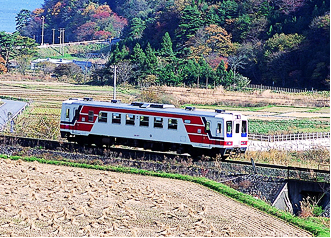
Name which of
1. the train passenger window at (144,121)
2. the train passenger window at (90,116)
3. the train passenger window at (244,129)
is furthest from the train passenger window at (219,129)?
the train passenger window at (90,116)

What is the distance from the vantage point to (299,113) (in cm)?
4400

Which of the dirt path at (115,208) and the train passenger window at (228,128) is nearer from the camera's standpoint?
the dirt path at (115,208)

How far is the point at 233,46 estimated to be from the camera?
68.6 meters

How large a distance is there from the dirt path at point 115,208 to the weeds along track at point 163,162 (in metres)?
1.08

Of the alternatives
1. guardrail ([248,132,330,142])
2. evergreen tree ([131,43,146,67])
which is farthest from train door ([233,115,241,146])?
evergreen tree ([131,43,146,67])

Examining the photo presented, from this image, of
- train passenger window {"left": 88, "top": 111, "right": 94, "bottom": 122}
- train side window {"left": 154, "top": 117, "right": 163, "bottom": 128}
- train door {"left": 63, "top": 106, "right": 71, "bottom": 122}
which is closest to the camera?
train side window {"left": 154, "top": 117, "right": 163, "bottom": 128}

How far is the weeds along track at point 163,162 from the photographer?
796 inches

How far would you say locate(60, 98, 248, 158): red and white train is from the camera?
22500mm

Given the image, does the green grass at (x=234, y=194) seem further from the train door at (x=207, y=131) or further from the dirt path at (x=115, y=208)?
the train door at (x=207, y=131)

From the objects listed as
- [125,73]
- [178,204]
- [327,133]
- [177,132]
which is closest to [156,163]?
[177,132]

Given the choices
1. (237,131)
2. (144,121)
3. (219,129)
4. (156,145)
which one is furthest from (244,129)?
(144,121)

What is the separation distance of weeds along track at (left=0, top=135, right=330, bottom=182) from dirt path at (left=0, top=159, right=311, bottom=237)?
1.08 m

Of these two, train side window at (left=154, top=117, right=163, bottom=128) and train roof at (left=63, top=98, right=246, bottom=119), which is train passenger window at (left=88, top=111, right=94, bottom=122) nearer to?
train roof at (left=63, top=98, right=246, bottom=119)

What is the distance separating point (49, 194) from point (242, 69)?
49.0 meters
